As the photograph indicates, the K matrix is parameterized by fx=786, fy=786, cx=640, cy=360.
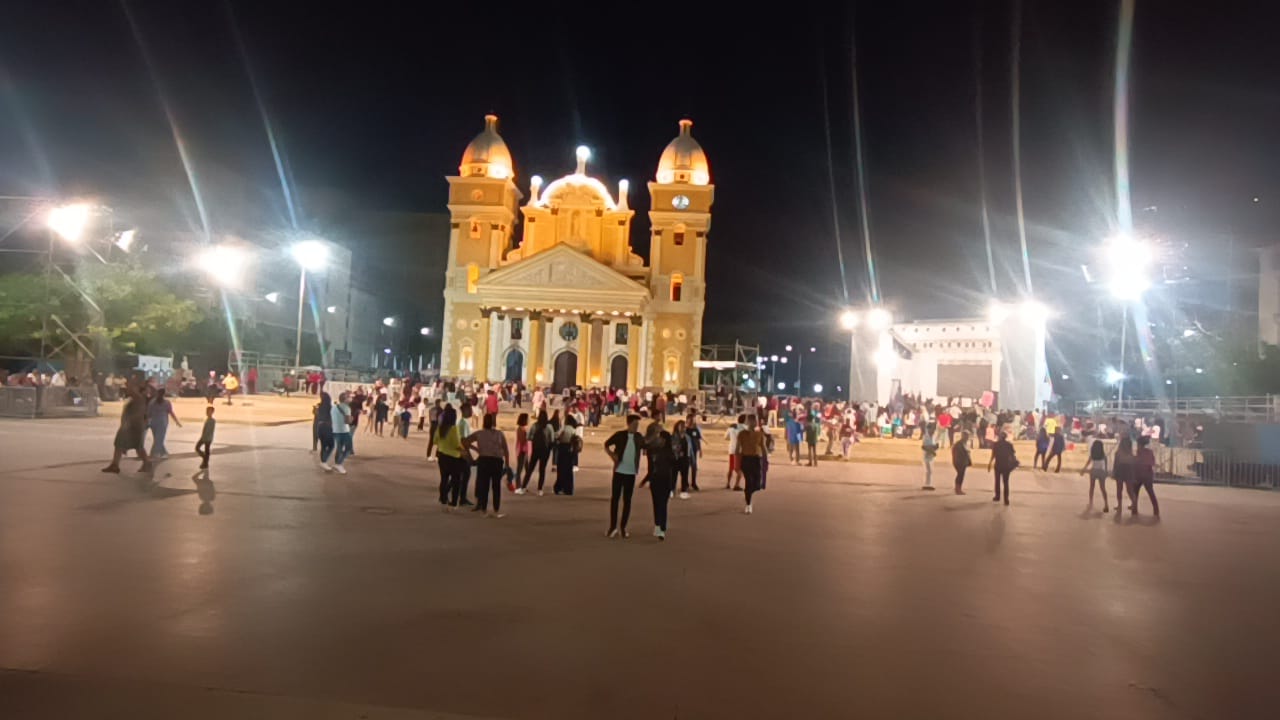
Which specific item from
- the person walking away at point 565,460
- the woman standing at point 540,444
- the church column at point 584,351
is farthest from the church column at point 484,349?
the person walking away at point 565,460

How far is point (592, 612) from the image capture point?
6008mm

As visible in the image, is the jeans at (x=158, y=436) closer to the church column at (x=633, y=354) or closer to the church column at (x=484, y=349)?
the church column at (x=484, y=349)

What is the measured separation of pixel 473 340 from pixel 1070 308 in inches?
1547

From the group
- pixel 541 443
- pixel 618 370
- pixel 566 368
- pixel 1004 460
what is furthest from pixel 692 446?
pixel 566 368

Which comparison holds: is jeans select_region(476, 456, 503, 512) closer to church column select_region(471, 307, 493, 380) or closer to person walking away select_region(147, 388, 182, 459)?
person walking away select_region(147, 388, 182, 459)

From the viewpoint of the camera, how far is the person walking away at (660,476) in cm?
922

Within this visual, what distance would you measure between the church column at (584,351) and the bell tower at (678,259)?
4.33 m

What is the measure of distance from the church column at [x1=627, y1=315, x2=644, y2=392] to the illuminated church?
84mm

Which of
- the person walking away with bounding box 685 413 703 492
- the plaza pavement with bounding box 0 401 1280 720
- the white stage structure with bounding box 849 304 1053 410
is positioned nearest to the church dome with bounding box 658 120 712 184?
the white stage structure with bounding box 849 304 1053 410

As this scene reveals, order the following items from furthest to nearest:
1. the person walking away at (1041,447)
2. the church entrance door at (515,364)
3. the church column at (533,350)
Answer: the church entrance door at (515,364) < the church column at (533,350) < the person walking away at (1041,447)

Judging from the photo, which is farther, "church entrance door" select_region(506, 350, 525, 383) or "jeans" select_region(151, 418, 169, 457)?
"church entrance door" select_region(506, 350, 525, 383)

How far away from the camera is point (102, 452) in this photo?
50.6ft

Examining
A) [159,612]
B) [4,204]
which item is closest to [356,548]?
[159,612]

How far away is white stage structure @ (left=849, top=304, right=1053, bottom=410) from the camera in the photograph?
3566cm
